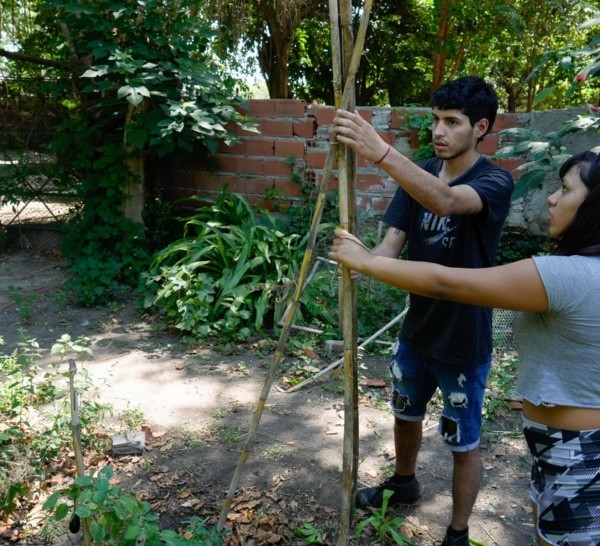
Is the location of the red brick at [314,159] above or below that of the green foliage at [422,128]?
below

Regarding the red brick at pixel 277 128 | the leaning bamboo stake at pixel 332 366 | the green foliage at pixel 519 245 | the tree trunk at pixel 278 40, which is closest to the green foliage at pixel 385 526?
the leaning bamboo stake at pixel 332 366

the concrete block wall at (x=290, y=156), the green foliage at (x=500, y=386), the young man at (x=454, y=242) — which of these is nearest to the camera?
the young man at (x=454, y=242)

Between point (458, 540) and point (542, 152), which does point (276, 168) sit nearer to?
point (542, 152)

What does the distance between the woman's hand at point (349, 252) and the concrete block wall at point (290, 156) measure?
3.60m

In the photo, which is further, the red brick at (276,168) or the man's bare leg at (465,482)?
the red brick at (276,168)

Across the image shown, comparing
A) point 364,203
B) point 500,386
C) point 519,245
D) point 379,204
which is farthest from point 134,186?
point 500,386

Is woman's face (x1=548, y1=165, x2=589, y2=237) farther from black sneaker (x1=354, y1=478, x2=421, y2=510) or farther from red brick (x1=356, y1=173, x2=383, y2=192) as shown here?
red brick (x1=356, y1=173, x2=383, y2=192)

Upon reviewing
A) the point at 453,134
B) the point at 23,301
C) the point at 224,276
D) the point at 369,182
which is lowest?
the point at 23,301

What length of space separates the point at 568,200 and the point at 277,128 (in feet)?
15.2

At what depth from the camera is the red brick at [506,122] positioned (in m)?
5.37

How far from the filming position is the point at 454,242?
230 centimetres

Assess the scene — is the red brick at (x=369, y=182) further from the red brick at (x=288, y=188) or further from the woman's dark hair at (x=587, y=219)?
the woman's dark hair at (x=587, y=219)

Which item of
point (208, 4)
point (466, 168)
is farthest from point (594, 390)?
point (208, 4)

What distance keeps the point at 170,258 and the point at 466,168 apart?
374cm
